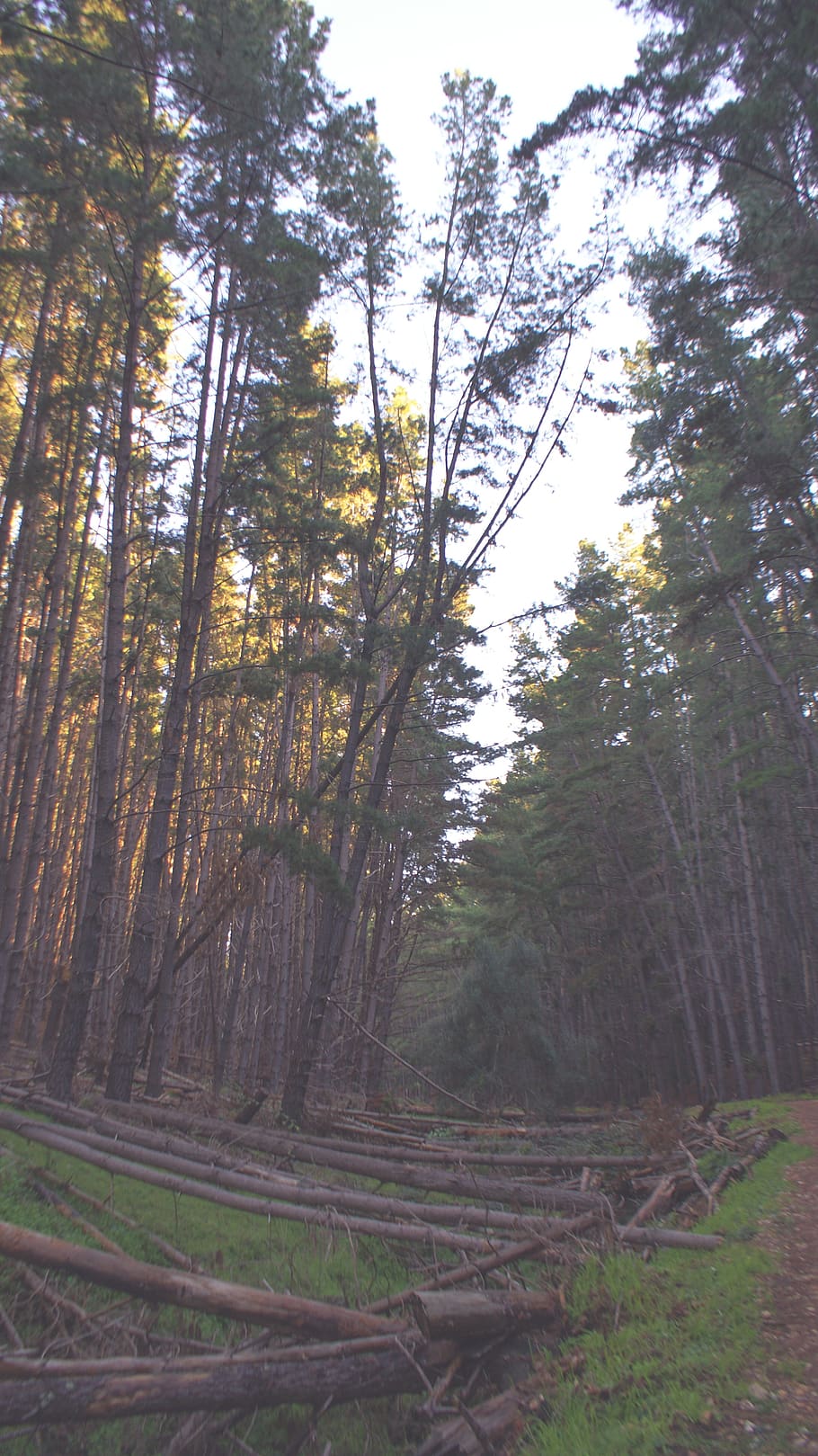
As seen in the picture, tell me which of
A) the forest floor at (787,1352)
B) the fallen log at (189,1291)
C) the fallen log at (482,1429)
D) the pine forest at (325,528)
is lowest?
the fallen log at (482,1429)

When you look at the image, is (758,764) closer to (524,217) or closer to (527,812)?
(527,812)

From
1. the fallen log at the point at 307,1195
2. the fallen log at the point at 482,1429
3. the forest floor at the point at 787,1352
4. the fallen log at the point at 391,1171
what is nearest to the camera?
the forest floor at the point at 787,1352

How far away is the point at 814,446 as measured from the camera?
12.2 metres

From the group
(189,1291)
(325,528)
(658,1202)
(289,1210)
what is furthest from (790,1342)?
(325,528)

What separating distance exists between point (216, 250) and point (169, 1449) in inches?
454

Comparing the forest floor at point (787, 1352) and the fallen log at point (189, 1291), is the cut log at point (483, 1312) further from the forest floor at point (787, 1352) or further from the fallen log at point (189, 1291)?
the forest floor at point (787, 1352)

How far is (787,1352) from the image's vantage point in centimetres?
383

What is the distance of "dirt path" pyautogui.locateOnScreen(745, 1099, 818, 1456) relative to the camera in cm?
315

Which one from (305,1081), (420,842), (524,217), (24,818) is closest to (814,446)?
(524,217)

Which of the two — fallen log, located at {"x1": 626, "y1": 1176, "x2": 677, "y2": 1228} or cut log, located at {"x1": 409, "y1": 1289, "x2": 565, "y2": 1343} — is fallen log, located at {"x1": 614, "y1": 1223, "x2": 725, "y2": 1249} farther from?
cut log, located at {"x1": 409, "y1": 1289, "x2": 565, "y2": 1343}

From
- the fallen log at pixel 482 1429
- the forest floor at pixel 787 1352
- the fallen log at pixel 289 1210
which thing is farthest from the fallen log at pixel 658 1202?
the fallen log at pixel 482 1429

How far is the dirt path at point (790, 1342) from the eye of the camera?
3.15m

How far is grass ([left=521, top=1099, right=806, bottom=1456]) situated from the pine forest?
4.07m

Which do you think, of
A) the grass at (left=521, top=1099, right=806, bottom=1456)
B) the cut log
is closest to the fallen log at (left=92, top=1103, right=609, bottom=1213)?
the grass at (left=521, top=1099, right=806, bottom=1456)
